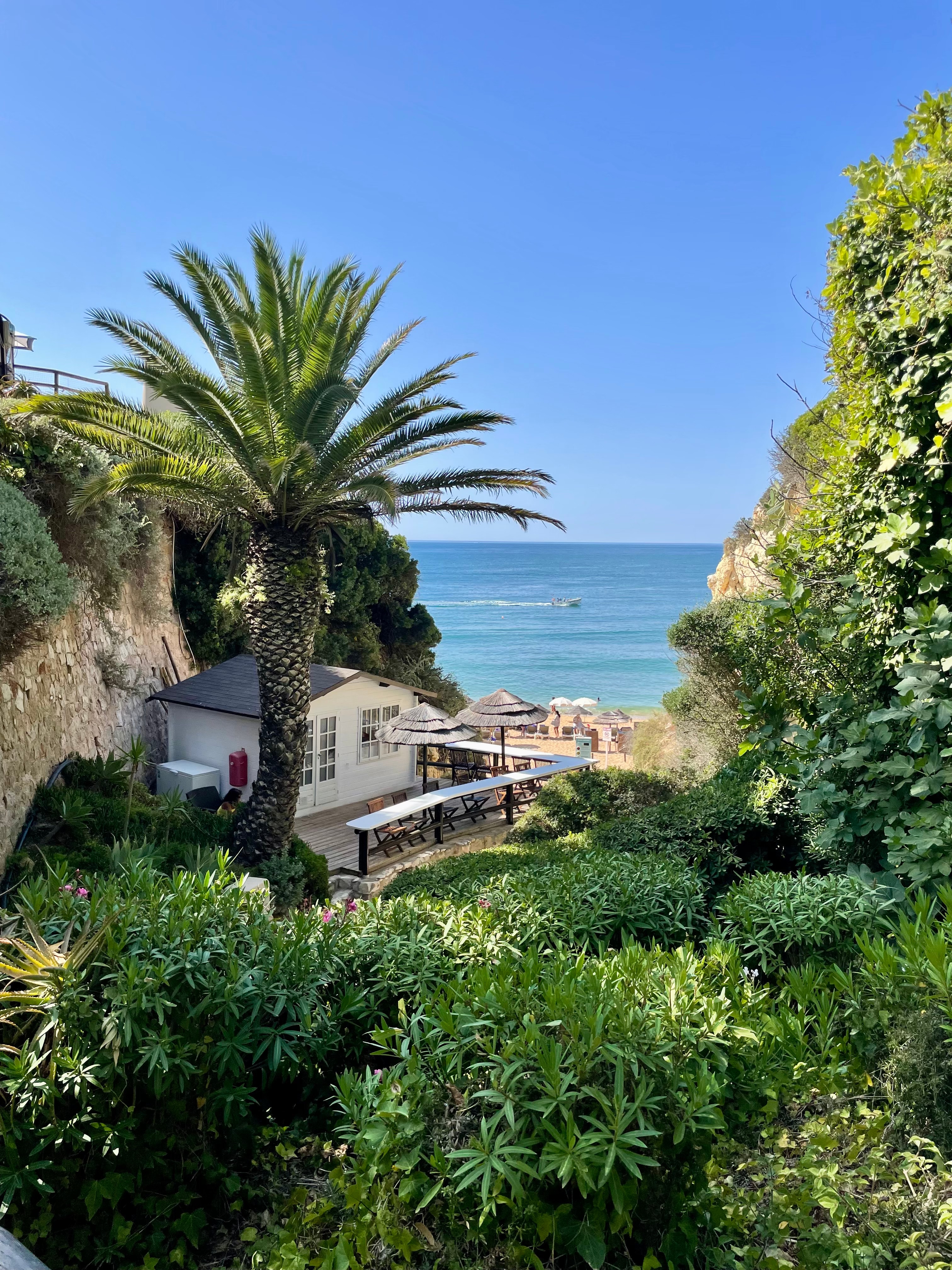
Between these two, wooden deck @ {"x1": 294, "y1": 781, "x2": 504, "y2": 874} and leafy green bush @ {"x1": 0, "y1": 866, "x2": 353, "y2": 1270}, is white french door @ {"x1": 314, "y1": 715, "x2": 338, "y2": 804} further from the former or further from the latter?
leafy green bush @ {"x1": 0, "y1": 866, "x2": 353, "y2": 1270}

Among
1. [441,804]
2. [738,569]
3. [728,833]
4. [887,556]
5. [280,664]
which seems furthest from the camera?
[738,569]

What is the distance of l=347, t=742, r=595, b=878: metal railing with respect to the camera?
11.8 metres

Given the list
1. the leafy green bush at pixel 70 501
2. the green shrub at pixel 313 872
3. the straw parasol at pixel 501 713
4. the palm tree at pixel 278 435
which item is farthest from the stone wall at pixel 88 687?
the straw parasol at pixel 501 713

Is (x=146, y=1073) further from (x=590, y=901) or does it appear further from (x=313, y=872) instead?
(x=313, y=872)

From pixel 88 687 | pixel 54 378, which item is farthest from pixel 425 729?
pixel 54 378

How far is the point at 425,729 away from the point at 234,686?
446 cm

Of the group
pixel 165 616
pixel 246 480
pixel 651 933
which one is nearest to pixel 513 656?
pixel 165 616

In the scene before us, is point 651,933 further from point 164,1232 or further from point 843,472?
point 843,472

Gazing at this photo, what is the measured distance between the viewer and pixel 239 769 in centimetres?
1456

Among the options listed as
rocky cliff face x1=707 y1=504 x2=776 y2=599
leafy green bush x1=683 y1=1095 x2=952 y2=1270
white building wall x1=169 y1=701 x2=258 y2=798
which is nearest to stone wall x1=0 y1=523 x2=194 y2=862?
white building wall x1=169 y1=701 x2=258 y2=798

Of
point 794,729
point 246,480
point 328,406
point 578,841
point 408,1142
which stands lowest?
point 578,841

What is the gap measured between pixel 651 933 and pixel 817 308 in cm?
528

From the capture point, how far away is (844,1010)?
2699 mm

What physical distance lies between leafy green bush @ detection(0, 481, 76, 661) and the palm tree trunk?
233 cm
